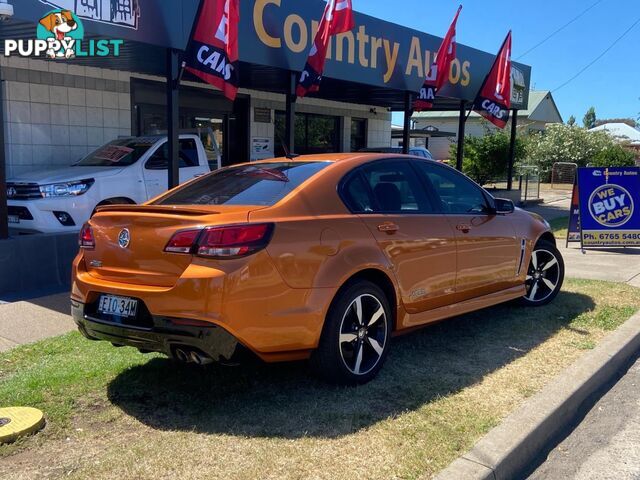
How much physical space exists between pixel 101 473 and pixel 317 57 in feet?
26.6

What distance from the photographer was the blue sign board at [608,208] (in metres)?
10.3

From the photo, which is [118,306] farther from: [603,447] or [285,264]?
[603,447]

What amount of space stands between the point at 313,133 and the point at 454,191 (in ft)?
41.4

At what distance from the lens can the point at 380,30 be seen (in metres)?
12.2

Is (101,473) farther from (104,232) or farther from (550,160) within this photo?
(550,160)

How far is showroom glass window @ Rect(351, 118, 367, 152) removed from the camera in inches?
757

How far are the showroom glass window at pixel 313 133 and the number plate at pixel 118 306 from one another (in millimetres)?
12508

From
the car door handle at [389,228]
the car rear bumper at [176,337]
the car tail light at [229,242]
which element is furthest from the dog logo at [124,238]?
the car door handle at [389,228]

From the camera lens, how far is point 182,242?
362 centimetres

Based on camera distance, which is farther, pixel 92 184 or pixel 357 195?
pixel 92 184

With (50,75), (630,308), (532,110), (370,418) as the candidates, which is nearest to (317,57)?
(50,75)

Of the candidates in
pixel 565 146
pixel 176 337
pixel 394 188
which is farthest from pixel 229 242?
pixel 565 146

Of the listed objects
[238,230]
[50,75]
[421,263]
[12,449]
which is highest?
[50,75]

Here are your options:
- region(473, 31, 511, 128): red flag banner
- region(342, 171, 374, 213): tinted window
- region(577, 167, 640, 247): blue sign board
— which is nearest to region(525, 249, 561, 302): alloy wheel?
region(342, 171, 374, 213): tinted window
